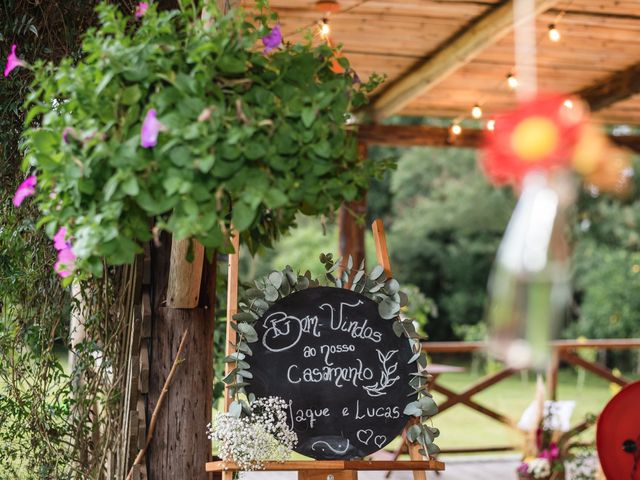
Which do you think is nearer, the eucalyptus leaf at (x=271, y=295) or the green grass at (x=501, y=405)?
the eucalyptus leaf at (x=271, y=295)

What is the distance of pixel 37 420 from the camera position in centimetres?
301

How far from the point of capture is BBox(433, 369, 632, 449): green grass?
10445 mm

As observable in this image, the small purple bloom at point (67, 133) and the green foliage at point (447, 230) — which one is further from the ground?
the green foliage at point (447, 230)

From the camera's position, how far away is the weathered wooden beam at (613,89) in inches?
228

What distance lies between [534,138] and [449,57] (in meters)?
4.14

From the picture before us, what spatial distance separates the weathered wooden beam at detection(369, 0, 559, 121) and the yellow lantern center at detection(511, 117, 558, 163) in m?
3.06

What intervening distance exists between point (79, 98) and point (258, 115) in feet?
1.16

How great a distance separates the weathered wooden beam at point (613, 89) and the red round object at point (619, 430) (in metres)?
2.97

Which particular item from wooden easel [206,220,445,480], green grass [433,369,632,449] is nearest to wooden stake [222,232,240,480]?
wooden easel [206,220,445,480]

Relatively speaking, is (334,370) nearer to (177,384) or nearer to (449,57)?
(177,384)

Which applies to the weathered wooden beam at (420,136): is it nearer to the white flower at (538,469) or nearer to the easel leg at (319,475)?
the white flower at (538,469)

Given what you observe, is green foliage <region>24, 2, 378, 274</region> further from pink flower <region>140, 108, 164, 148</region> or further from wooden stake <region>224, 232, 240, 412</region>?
wooden stake <region>224, 232, 240, 412</region>

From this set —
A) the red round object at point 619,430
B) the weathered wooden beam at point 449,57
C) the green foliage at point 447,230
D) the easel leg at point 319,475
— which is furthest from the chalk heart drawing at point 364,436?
the green foliage at point 447,230

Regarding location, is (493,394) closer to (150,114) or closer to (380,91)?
(380,91)
